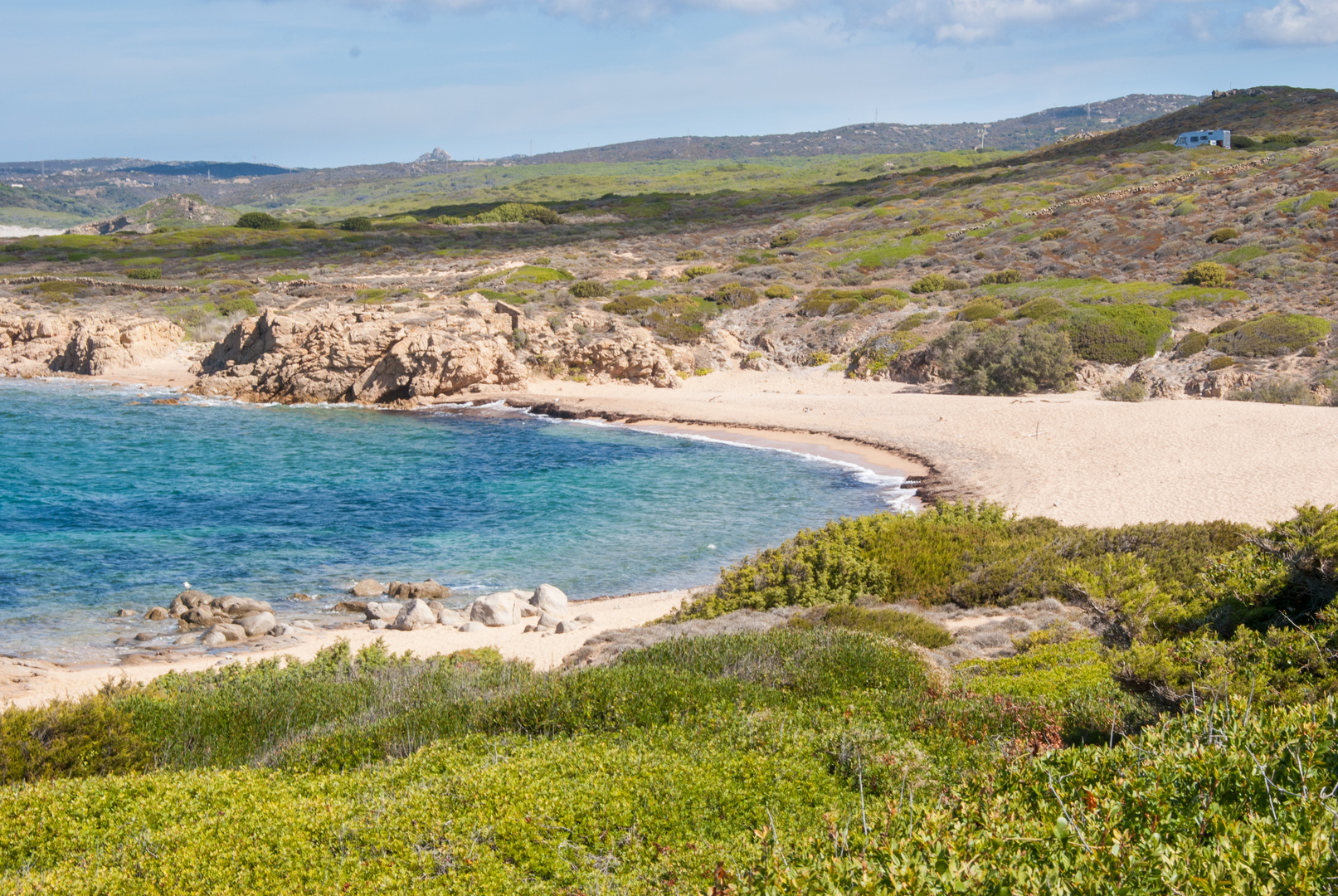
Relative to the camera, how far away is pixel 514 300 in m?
38.9

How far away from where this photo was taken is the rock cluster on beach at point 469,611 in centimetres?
1193

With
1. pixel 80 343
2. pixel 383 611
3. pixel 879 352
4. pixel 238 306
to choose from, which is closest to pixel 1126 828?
pixel 383 611

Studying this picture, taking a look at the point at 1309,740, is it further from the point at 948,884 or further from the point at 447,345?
the point at 447,345

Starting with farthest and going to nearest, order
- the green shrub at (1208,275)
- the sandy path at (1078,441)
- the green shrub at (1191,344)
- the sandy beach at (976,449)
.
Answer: the green shrub at (1208,275) → the green shrub at (1191,344) → the sandy path at (1078,441) → the sandy beach at (976,449)

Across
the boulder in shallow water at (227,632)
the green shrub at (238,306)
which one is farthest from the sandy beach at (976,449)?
the green shrub at (238,306)

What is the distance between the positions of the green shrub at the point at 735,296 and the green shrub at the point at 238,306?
69.3 feet

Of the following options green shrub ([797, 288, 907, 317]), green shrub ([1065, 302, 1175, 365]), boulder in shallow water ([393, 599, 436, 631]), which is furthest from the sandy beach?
green shrub ([797, 288, 907, 317])

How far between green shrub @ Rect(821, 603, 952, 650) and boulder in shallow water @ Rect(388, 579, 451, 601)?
245 inches

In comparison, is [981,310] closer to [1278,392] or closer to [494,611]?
[1278,392]

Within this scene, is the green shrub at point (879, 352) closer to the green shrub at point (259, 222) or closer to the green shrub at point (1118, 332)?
the green shrub at point (1118, 332)

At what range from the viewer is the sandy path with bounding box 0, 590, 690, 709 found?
9.45 m

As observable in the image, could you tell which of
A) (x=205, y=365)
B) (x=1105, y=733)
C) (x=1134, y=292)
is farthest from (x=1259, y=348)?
(x=205, y=365)

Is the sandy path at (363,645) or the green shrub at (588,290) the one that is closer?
the sandy path at (363,645)

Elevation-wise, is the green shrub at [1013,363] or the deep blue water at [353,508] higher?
the green shrub at [1013,363]
